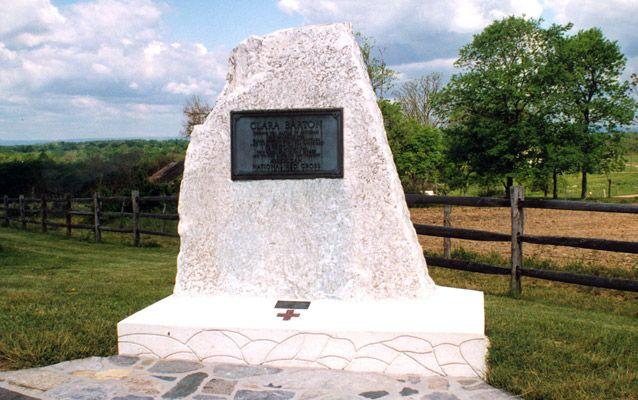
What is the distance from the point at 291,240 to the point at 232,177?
0.76 meters

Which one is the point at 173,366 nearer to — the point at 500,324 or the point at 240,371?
the point at 240,371

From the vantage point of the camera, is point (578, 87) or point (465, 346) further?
point (578, 87)

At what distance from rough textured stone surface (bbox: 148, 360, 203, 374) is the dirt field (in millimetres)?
8094

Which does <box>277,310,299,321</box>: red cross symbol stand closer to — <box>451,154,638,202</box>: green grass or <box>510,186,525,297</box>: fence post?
<box>510,186,525,297</box>: fence post

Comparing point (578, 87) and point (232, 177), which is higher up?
point (578, 87)

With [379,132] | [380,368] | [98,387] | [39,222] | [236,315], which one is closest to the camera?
[98,387]

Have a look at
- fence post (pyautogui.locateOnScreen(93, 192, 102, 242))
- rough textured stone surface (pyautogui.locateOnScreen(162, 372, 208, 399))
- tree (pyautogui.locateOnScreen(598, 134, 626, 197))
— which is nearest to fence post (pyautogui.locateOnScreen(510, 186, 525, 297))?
rough textured stone surface (pyautogui.locateOnScreen(162, 372, 208, 399))

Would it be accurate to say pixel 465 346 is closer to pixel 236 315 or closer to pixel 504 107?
pixel 236 315

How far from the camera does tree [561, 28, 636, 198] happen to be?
1036 inches

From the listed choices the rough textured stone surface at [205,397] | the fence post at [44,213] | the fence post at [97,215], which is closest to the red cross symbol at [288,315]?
the rough textured stone surface at [205,397]

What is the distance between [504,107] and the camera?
26.5 meters

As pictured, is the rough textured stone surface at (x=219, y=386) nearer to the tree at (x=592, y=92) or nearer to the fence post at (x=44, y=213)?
the fence post at (x=44, y=213)

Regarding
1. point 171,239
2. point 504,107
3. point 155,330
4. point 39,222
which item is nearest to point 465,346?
point 155,330

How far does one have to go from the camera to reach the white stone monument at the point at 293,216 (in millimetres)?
4629
